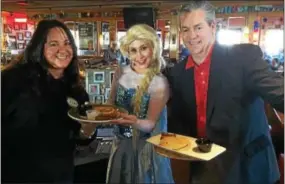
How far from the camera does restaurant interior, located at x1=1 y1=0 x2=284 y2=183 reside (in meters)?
0.90

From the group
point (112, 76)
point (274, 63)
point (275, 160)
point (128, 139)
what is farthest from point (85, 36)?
point (275, 160)

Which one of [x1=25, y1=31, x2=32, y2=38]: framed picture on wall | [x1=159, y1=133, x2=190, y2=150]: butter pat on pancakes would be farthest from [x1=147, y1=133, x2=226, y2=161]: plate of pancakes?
[x1=25, y1=31, x2=32, y2=38]: framed picture on wall

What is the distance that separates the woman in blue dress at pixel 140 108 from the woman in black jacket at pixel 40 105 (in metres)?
0.15

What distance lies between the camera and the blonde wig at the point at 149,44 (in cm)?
93

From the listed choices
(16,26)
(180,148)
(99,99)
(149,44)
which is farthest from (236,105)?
(16,26)

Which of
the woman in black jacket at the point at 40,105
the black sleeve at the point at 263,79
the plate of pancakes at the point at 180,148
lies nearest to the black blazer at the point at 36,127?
the woman in black jacket at the point at 40,105

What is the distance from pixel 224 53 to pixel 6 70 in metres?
0.70

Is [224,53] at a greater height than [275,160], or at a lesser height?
greater

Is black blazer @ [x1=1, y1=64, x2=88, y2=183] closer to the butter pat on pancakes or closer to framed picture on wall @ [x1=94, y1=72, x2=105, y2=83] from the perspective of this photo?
framed picture on wall @ [x1=94, y1=72, x2=105, y2=83]

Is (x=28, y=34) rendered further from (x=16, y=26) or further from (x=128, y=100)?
(x=128, y=100)

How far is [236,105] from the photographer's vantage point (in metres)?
0.95

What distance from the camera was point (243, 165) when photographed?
1.02m

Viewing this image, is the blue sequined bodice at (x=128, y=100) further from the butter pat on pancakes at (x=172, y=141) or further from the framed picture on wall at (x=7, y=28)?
the framed picture on wall at (x=7, y=28)

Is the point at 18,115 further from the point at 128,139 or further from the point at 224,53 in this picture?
the point at 224,53
